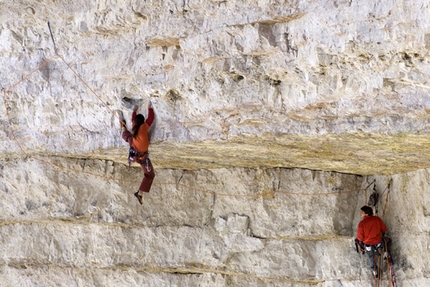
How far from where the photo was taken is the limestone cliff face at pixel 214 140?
540 centimetres

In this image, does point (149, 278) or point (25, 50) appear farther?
point (149, 278)

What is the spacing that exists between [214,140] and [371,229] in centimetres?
220

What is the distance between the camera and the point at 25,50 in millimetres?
7398

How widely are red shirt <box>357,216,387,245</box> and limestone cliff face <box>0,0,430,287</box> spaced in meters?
0.29

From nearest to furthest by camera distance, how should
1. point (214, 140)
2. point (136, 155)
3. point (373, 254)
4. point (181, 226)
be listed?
point (214, 140), point (136, 155), point (373, 254), point (181, 226)

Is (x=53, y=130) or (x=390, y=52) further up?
(x=390, y=52)

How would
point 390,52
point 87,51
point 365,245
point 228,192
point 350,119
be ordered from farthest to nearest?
point 228,192, point 365,245, point 87,51, point 350,119, point 390,52

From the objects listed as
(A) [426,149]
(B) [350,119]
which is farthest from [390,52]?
(A) [426,149]

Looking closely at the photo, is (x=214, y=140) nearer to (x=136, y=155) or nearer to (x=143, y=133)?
(x=143, y=133)

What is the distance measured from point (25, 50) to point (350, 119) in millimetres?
3918

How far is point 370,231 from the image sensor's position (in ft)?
24.2

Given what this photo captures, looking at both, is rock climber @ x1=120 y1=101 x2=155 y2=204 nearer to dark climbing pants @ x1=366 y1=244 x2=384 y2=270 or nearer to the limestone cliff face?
the limestone cliff face

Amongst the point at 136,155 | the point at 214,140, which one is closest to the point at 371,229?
the point at 214,140

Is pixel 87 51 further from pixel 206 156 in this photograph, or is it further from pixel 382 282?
pixel 382 282
